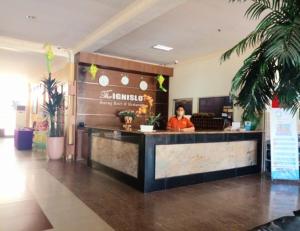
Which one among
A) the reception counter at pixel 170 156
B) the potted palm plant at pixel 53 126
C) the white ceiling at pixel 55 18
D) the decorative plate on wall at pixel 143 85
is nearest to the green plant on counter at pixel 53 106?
the potted palm plant at pixel 53 126

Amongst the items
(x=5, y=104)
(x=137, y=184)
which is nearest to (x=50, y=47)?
(x=137, y=184)

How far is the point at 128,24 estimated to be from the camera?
15.1 feet

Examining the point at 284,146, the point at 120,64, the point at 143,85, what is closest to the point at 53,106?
the point at 120,64

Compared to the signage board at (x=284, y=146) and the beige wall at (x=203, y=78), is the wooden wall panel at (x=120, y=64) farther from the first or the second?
the signage board at (x=284, y=146)

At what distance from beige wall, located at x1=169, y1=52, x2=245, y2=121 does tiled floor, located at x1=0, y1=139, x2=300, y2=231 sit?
9.91ft

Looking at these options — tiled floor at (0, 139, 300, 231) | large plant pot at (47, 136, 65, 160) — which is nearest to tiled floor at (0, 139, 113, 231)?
tiled floor at (0, 139, 300, 231)

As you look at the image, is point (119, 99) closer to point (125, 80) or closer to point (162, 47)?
point (125, 80)

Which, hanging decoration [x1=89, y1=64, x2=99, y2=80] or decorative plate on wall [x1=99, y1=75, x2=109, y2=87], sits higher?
hanging decoration [x1=89, y1=64, x2=99, y2=80]

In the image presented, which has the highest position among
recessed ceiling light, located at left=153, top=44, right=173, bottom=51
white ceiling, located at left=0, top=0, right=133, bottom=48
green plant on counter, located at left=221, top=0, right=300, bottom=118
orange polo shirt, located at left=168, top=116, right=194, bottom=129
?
recessed ceiling light, located at left=153, top=44, right=173, bottom=51

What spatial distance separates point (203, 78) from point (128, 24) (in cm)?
404

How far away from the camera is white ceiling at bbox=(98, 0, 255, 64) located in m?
4.60

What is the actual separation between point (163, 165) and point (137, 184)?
0.56 metres

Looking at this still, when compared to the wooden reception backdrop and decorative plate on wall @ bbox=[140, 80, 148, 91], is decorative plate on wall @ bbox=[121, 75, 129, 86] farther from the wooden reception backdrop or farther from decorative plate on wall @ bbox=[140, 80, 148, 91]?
decorative plate on wall @ bbox=[140, 80, 148, 91]

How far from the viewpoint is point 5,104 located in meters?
13.4
